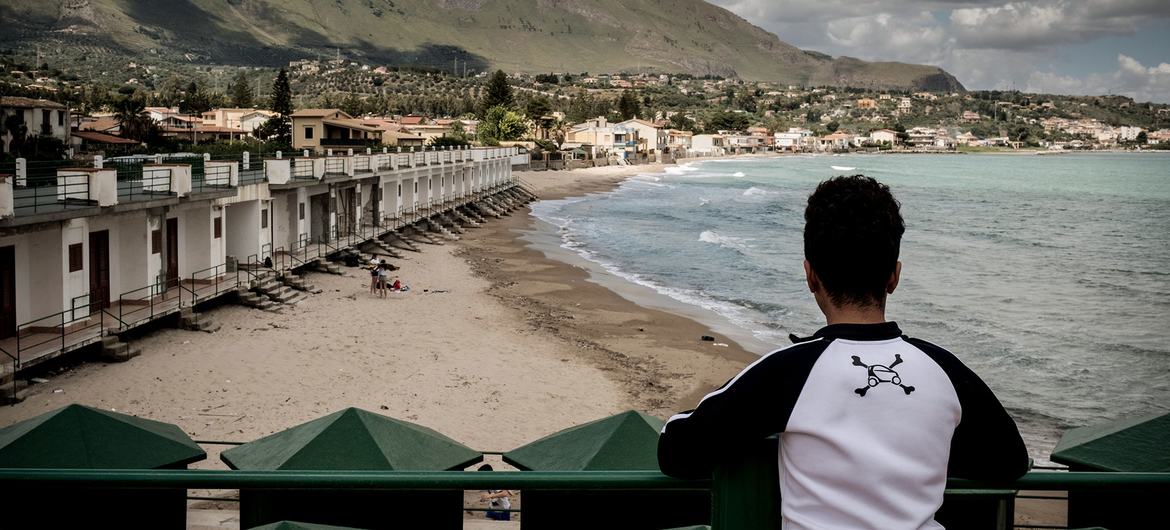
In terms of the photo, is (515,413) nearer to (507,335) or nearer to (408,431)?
(507,335)

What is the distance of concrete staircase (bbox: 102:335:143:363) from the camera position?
19406 mm

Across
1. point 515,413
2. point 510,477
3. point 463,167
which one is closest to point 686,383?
point 515,413

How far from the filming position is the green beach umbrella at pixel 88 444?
5.96 metres

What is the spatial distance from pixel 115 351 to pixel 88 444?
47.8 feet

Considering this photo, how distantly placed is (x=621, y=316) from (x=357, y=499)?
2386 cm

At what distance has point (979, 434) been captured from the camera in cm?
255

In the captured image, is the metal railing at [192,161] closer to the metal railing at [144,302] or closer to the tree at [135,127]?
the metal railing at [144,302]

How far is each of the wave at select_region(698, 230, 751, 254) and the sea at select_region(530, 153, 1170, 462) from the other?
23 centimetres

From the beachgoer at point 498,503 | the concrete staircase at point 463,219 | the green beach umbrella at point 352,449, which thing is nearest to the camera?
the green beach umbrella at point 352,449

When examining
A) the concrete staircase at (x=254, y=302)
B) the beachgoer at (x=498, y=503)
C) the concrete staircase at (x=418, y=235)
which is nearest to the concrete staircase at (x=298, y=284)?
the concrete staircase at (x=254, y=302)

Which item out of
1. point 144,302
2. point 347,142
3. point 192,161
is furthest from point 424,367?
point 347,142

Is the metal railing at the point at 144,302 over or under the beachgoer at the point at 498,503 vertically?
over

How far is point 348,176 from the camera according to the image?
128ft

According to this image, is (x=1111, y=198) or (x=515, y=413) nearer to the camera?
(x=515, y=413)
